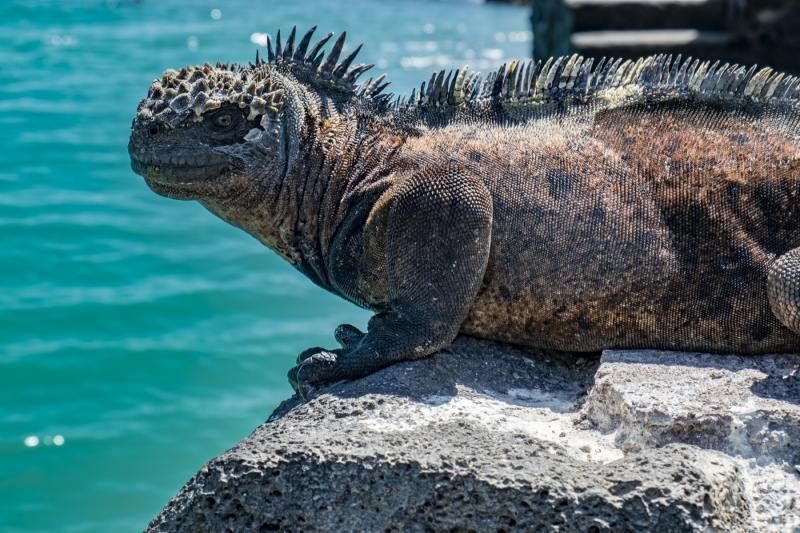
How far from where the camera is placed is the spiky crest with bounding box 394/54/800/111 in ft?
14.2

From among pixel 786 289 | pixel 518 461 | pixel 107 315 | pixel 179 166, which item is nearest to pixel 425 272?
pixel 518 461

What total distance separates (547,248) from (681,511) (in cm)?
139

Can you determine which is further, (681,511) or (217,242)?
(217,242)

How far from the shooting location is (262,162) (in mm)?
4164

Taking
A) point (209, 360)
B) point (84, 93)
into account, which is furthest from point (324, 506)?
point (84, 93)

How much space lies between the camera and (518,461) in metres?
3.22

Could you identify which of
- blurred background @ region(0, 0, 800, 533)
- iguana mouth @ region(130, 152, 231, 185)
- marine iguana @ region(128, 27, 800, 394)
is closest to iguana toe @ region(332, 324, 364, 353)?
marine iguana @ region(128, 27, 800, 394)

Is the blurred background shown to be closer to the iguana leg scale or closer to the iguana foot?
the iguana foot

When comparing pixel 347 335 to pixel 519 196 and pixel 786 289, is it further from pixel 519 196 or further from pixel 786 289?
pixel 786 289

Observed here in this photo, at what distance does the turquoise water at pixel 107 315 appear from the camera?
897 cm

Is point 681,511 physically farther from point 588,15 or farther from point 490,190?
point 588,15

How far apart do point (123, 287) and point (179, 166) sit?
27.7 feet

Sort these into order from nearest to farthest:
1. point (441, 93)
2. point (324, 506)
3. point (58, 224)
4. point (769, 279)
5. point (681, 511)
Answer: point (681, 511) < point (324, 506) < point (769, 279) < point (441, 93) < point (58, 224)

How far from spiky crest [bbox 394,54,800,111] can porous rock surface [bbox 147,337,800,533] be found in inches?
50.7
